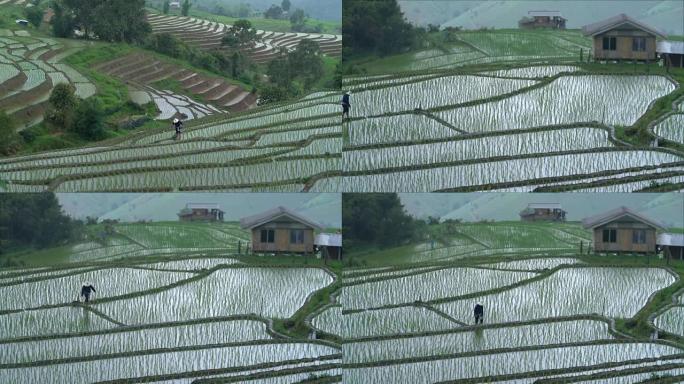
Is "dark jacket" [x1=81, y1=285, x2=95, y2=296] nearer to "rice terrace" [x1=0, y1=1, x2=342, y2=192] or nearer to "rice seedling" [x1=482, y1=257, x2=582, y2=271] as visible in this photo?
"rice terrace" [x1=0, y1=1, x2=342, y2=192]

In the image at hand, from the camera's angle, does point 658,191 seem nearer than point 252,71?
Yes

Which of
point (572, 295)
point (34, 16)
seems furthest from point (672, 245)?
point (34, 16)

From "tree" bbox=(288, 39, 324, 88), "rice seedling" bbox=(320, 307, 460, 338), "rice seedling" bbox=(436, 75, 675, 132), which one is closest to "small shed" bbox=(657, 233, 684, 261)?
"rice seedling" bbox=(436, 75, 675, 132)

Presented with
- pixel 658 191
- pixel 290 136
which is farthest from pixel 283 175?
pixel 658 191

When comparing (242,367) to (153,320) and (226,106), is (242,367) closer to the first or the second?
(153,320)

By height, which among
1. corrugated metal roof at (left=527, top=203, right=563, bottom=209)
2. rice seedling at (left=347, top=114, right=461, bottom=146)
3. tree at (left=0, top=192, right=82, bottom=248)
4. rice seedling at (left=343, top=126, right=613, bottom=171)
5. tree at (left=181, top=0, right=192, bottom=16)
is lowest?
tree at (left=0, top=192, right=82, bottom=248)
